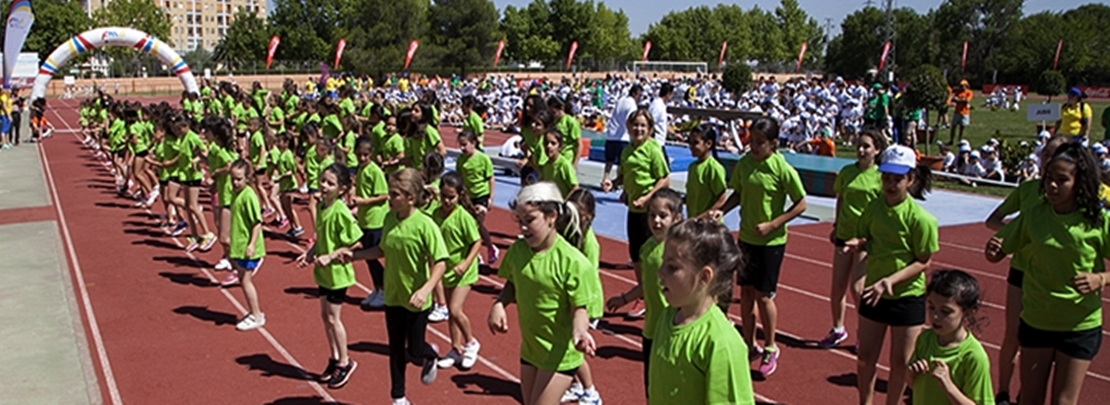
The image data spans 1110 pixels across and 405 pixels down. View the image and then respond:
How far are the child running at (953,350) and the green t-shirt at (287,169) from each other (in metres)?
9.34

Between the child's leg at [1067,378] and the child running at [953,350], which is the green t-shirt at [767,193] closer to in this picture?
the child's leg at [1067,378]

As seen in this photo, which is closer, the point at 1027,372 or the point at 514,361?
the point at 1027,372

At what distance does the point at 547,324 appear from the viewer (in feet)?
15.0

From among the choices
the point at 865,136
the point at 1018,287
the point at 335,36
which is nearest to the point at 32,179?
the point at 865,136

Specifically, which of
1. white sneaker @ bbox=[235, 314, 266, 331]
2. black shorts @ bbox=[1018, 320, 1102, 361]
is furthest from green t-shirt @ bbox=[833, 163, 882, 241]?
white sneaker @ bbox=[235, 314, 266, 331]

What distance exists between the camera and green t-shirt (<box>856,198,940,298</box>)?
5227 millimetres

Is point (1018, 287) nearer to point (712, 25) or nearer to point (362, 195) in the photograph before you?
point (362, 195)

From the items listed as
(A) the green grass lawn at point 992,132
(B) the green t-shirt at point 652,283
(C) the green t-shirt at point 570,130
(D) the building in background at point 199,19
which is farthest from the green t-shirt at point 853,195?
(D) the building in background at point 199,19

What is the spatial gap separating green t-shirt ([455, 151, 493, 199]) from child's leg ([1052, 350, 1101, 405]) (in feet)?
20.1

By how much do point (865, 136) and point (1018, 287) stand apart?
162 cm

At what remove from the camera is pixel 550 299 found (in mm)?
4551

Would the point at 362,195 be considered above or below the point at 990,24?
below

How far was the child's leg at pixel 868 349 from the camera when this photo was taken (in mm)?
5328

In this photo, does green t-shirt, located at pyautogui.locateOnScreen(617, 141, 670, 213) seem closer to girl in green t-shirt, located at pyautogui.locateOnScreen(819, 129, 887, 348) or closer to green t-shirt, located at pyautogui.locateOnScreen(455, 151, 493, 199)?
girl in green t-shirt, located at pyautogui.locateOnScreen(819, 129, 887, 348)
